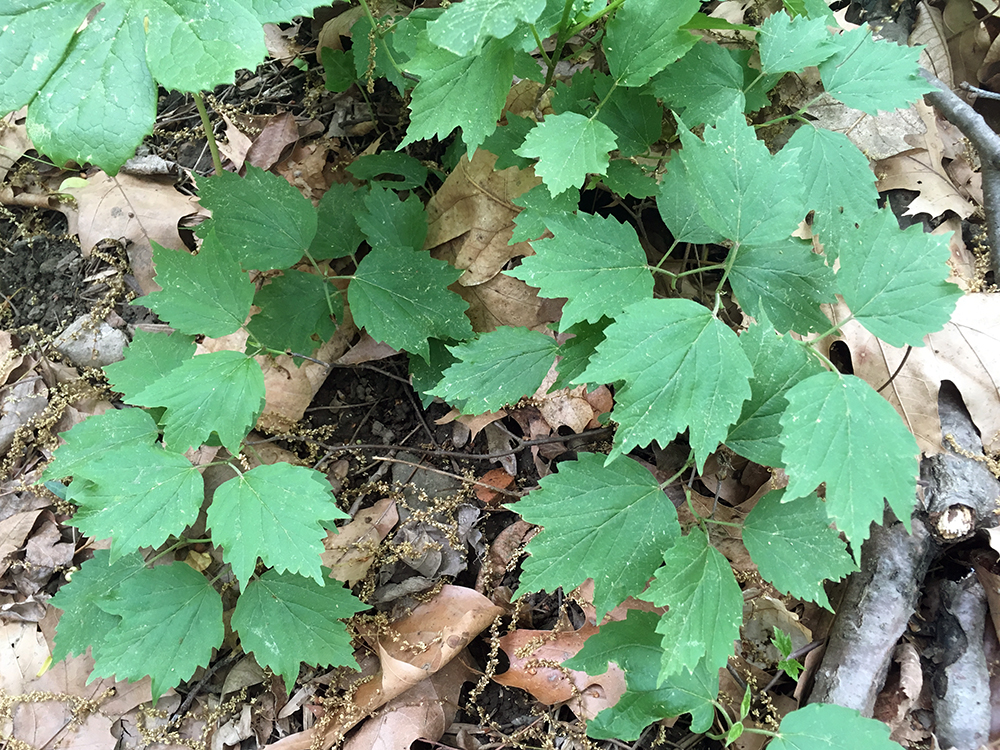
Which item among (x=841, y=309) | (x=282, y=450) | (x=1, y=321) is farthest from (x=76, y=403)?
(x=841, y=309)

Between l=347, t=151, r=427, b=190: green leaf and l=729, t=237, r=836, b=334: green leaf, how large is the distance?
1.16 metres

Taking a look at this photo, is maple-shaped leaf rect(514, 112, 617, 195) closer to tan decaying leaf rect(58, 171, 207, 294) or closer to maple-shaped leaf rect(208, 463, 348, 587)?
maple-shaped leaf rect(208, 463, 348, 587)

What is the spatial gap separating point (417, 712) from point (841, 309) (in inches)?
69.9

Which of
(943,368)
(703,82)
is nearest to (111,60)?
(703,82)

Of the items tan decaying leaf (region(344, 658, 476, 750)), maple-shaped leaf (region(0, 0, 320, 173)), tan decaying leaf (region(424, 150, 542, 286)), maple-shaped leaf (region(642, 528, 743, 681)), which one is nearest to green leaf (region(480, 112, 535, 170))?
tan decaying leaf (region(424, 150, 542, 286))

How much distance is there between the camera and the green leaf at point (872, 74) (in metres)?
1.72

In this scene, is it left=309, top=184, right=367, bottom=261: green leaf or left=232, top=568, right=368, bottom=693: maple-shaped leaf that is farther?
left=309, top=184, right=367, bottom=261: green leaf

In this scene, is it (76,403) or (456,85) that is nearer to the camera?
(456,85)

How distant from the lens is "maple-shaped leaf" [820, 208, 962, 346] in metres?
1.38

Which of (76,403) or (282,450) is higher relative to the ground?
(76,403)

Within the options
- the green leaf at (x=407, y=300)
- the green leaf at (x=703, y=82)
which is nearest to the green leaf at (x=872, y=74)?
the green leaf at (x=703, y=82)

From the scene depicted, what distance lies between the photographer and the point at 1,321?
2.46m

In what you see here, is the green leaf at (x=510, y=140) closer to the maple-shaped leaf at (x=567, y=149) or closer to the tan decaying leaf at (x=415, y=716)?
the maple-shaped leaf at (x=567, y=149)

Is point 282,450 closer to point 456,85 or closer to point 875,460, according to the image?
point 456,85
